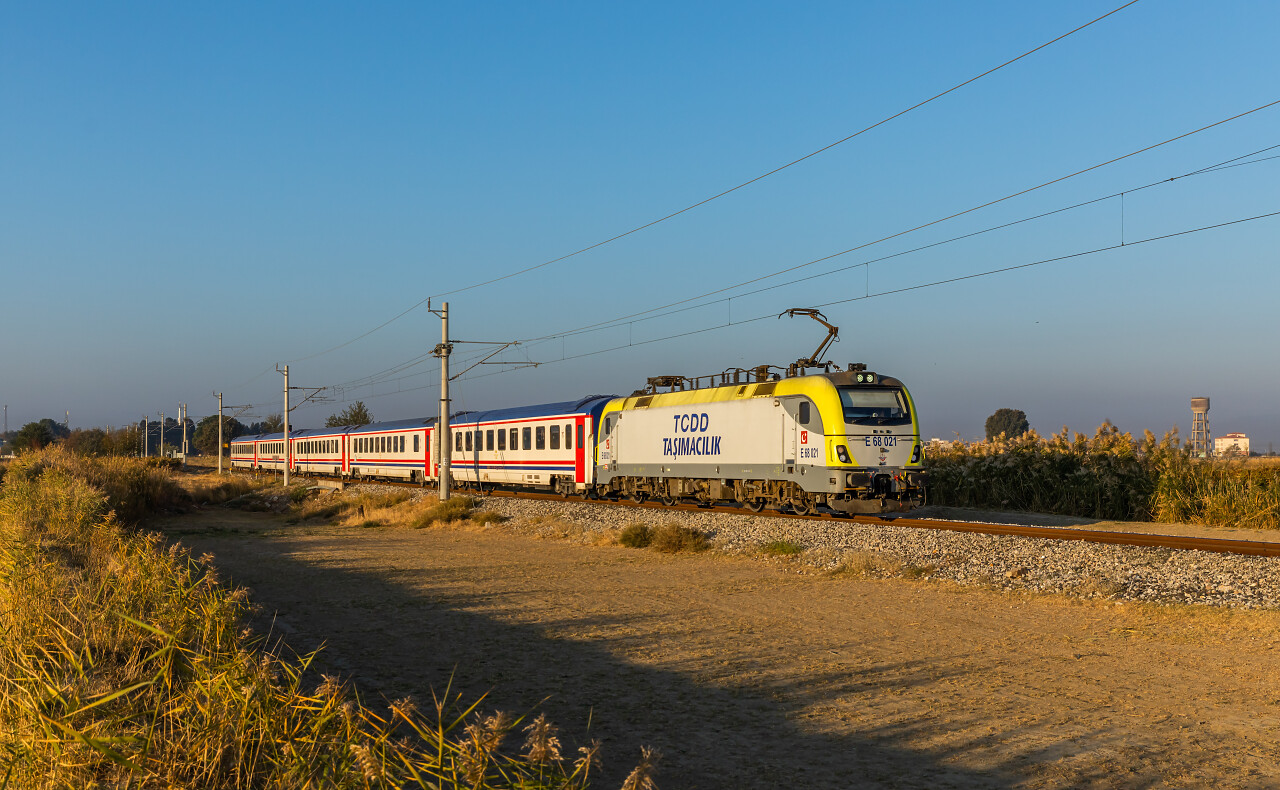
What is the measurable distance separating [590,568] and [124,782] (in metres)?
12.6

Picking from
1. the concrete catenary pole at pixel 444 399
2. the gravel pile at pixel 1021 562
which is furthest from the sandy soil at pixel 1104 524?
the concrete catenary pole at pixel 444 399

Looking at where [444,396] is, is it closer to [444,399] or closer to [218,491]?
[444,399]

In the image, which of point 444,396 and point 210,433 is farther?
point 210,433

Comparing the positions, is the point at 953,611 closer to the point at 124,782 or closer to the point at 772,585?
the point at 772,585

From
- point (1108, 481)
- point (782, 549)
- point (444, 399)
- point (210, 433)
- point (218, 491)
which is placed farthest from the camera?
point (210, 433)

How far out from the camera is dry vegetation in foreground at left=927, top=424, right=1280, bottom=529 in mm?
22531

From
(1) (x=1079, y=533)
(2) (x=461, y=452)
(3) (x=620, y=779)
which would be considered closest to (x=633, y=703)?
(3) (x=620, y=779)

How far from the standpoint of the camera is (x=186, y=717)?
494 centimetres

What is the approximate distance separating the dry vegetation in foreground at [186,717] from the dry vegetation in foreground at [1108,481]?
21862 mm

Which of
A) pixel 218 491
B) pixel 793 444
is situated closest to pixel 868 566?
pixel 793 444

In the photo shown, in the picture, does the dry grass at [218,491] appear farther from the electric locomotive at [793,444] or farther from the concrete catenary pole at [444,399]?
the electric locomotive at [793,444]

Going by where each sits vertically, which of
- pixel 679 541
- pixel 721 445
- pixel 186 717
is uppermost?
pixel 721 445

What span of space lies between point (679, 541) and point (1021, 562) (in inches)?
268

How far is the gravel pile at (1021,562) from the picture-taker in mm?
12469
